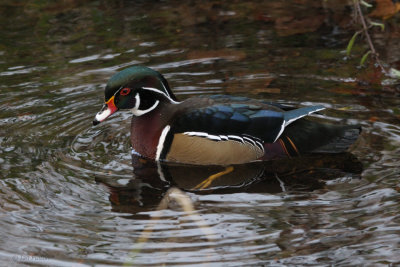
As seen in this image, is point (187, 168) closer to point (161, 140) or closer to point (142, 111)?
point (161, 140)

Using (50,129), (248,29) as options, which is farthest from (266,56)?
(50,129)

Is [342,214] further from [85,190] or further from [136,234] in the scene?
[85,190]

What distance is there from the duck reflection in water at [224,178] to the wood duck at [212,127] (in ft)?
0.28

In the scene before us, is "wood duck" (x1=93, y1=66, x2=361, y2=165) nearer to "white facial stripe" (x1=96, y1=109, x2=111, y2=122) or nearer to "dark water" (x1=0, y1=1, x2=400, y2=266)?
"white facial stripe" (x1=96, y1=109, x2=111, y2=122)

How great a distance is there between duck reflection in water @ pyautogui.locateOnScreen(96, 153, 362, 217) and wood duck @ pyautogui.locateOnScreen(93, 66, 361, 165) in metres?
0.09

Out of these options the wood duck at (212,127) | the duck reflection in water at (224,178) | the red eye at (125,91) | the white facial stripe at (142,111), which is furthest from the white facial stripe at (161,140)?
the red eye at (125,91)

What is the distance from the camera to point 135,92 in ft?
20.6

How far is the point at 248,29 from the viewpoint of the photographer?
31.4 ft

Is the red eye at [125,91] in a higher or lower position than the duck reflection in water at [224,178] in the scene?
higher

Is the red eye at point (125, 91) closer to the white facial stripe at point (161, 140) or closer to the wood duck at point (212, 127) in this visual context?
the wood duck at point (212, 127)

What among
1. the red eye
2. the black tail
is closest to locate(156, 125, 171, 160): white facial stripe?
the red eye

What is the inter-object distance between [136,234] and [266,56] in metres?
4.30

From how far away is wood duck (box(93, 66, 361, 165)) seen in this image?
19.7 ft

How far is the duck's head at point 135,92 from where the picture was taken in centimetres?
617
